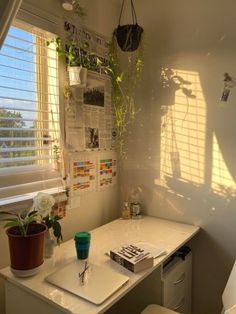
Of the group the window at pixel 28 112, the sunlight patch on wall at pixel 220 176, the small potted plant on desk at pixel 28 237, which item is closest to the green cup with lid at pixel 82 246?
the small potted plant on desk at pixel 28 237

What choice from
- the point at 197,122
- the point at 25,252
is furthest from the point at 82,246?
the point at 197,122

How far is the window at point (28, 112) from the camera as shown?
1.40 m

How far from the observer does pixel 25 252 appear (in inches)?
45.1

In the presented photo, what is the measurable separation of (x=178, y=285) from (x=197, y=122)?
105 centimetres

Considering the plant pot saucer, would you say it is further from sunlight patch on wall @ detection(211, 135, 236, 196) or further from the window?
sunlight patch on wall @ detection(211, 135, 236, 196)

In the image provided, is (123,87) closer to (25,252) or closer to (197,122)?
(197,122)

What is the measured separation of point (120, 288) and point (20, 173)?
2.66 feet

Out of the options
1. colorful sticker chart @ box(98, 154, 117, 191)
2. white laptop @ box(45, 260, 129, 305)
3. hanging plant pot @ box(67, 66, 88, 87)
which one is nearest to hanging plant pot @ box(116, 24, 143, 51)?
hanging plant pot @ box(67, 66, 88, 87)

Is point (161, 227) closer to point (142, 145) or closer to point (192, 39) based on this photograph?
point (142, 145)

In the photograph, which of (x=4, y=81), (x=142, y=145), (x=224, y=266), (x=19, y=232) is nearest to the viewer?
(x=19, y=232)

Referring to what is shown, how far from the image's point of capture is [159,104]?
194 cm

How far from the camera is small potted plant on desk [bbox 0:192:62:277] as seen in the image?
1146mm

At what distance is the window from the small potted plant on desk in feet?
0.78

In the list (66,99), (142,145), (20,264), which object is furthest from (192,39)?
(20,264)
